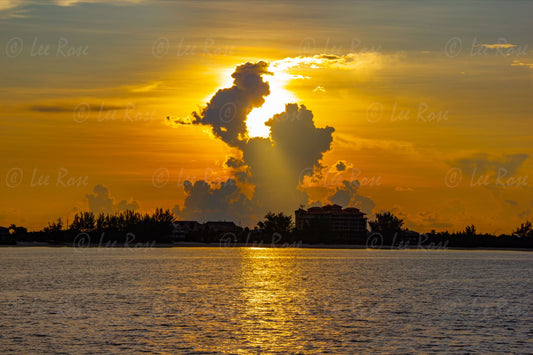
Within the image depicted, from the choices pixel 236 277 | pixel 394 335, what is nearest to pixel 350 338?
pixel 394 335

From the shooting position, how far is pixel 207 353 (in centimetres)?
5072

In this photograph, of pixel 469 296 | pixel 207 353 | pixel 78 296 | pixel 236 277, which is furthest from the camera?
pixel 236 277

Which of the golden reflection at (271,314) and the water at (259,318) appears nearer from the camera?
the water at (259,318)

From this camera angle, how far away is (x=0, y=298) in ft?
284

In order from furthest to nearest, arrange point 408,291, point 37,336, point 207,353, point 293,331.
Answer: point 408,291, point 293,331, point 37,336, point 207,353

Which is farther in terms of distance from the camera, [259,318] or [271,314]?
[271,314]

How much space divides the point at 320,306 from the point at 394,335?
22.4 metres

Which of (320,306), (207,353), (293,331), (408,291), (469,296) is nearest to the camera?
(207,353)

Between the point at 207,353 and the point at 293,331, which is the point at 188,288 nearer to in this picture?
the point at 293,331

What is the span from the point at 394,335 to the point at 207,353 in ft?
54.5

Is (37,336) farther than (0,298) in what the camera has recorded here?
No

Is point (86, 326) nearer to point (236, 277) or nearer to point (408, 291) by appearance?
point (408, 291)

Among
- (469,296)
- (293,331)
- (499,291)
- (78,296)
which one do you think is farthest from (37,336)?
(499,291)

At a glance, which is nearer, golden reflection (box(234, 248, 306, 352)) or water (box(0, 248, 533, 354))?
water (box(0, 248, 533, 354))
